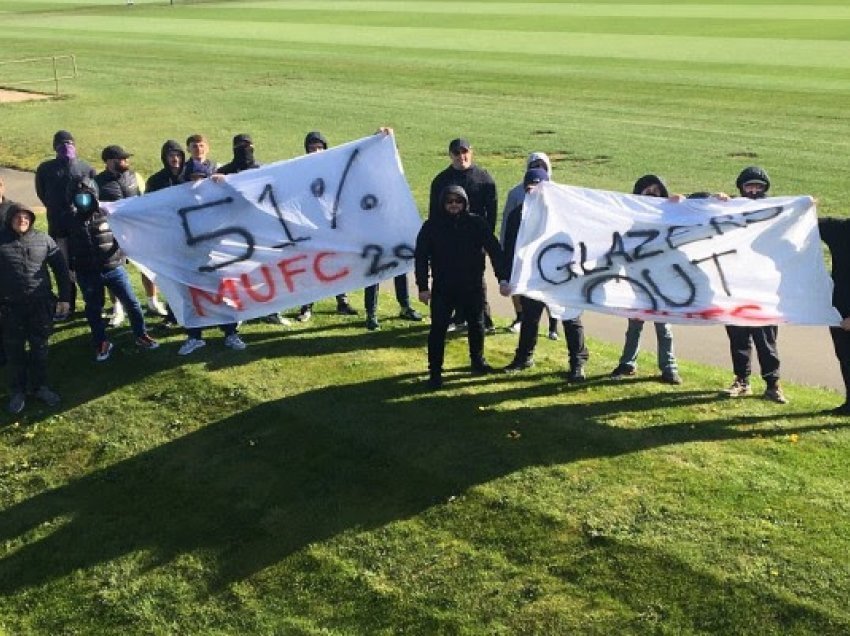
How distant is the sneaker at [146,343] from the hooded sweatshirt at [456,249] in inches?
132

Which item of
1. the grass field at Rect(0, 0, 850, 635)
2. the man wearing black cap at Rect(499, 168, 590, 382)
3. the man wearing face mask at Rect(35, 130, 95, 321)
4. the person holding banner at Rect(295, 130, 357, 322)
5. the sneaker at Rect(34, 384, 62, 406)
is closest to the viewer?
the grass field at Rect(0, 0, 850, 635)

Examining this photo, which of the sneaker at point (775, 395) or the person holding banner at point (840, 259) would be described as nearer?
the person holding banner at point (840, 259)

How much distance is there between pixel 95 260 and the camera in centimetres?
1005

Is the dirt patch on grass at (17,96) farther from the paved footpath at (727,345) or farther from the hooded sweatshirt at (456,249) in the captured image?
the hooded sweatshirt at (456,249)

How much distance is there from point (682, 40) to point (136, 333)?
35666 mm

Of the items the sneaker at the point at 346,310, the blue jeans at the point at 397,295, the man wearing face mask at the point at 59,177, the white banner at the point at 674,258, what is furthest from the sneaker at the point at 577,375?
the man wearing face mask at the point at 59,177

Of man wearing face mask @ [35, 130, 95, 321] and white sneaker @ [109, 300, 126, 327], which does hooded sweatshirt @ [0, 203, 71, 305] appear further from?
white sneaker @ [109, 300, 126, 327]

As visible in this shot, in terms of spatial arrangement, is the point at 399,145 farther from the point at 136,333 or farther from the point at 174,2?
the point at 174,2

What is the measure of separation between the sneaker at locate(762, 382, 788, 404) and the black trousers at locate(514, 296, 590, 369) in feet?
5.70

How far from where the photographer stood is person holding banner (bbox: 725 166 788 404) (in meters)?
8.94

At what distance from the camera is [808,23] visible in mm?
44906

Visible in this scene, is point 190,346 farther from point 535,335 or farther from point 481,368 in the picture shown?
point 535,335

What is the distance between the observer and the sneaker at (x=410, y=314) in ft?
38.5

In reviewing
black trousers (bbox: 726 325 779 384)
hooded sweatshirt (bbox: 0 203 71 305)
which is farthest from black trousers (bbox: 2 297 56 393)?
black trousers (bbox: 726 325 779 384)
